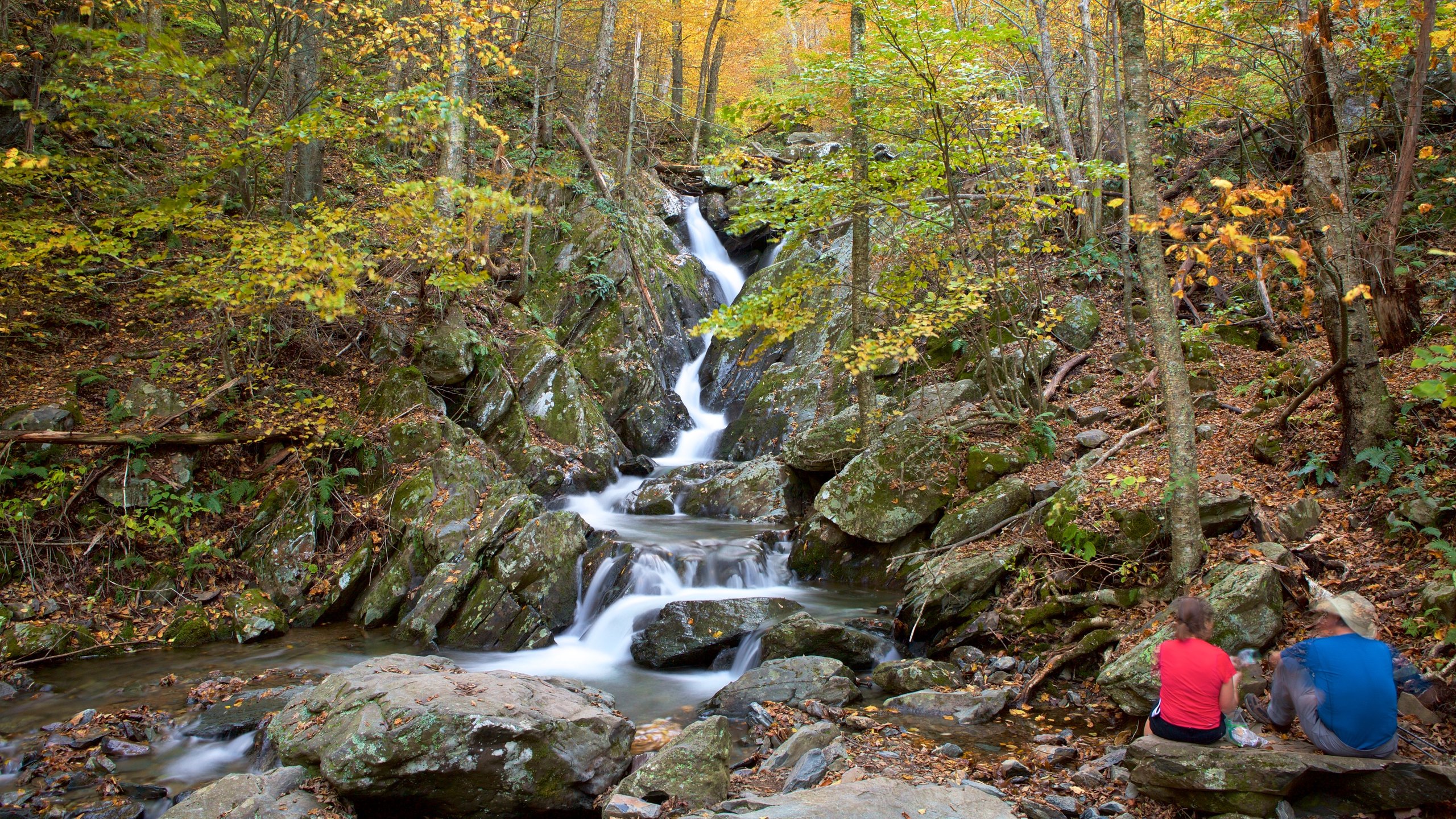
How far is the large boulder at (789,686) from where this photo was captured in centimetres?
619

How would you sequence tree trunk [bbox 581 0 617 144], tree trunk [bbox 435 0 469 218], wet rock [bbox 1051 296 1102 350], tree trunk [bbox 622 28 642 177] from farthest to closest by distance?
tree trunk [bbox 622 28 642 177]
tree trunk [bbox 581 0 617 144]
wet rock [bbox 1051 296 1102 350]
tree trunk [bbox 435 0 469 218]

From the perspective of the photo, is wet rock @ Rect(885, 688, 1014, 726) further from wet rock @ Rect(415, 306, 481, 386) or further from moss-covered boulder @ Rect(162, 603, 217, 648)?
wet rock @ Rect(415, 306, 481, 386)

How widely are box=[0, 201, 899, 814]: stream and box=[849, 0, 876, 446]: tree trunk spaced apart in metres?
2.28

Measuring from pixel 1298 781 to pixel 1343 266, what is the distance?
4.49 metres

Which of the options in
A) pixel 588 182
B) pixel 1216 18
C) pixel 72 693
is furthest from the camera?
pixel 588 182

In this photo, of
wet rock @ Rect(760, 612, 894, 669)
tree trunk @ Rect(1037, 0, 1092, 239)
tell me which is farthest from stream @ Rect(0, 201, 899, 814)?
tree trunk @ Rect(1037, 0, 1092, 239)

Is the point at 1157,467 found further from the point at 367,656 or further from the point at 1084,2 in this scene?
the point at 1084,2

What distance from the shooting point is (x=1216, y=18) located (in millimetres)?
10203

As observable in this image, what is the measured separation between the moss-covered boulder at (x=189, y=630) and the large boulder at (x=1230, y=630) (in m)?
9.09

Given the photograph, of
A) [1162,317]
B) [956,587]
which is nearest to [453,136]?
[956,587]

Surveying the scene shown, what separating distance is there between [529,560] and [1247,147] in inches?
548

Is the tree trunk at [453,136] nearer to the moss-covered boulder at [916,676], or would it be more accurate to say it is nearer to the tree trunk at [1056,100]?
the moss-covered boulder at [916,676]

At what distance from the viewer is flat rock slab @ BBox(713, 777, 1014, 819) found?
365cm

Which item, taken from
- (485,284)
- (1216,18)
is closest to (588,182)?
(485,284)
